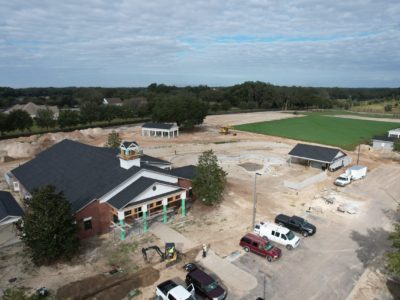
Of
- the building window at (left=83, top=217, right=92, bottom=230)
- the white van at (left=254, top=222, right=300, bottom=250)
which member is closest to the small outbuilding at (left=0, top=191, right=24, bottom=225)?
the building window at (left=83, top=217, right=92, bottom=230)

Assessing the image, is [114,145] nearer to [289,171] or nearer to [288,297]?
[289,171]

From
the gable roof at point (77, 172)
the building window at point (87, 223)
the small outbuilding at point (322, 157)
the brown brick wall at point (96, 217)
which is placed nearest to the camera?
the brown brick wall at point (96, 217)

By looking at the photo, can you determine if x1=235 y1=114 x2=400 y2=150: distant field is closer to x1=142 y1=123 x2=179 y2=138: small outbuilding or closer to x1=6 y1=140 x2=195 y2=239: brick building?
x1=142 y1=123 x2=179 y2=138: small outbuilding

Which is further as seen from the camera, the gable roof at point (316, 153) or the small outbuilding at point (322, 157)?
the small outbuilding at point (322, 157)

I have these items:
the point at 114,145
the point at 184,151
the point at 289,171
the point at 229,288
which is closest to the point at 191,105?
the point at 184,151

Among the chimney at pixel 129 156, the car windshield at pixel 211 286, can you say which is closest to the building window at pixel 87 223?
the chimney at pixel 129 156

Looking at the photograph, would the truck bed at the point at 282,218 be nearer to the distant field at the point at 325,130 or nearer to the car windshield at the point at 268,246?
the car windshield at the point at 268,246

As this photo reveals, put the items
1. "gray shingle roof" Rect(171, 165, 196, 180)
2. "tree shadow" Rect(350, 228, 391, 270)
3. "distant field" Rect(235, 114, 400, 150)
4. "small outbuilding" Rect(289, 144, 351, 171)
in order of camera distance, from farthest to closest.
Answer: "distant field" Rect(235, 114, 400, 150) < "small outbuilding" Rect(289, 144, 351, 171) < "gray shingle roof" Rect(171, 165, 196, 180) < "tree shadow" Rect(350, 228, 391, 270)
